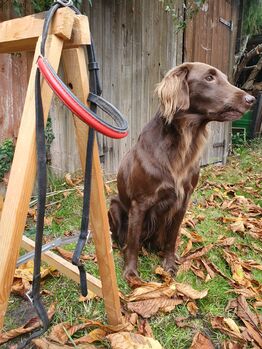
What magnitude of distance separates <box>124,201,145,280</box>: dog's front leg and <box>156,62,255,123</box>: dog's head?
23.1 inches

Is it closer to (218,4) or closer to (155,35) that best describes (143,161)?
(155,35)

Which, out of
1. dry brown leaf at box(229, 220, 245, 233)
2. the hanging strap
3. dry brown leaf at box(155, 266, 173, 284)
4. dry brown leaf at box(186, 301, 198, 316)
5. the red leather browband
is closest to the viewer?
the red leather browband

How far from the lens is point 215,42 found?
208 inches

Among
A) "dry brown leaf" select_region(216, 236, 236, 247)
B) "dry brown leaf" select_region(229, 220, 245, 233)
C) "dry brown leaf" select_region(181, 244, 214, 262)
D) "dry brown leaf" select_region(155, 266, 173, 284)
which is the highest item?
"dry brown leaf" select_region(155, 266, 173, 284)

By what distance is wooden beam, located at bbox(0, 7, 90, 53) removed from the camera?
3.10ft

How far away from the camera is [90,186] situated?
1116 millimetres

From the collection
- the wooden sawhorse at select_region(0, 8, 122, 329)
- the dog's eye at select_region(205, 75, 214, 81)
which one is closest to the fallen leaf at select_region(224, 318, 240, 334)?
the wooden sawhorse at select_region(0, 8, 122, 329)

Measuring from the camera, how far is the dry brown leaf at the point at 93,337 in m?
1.41

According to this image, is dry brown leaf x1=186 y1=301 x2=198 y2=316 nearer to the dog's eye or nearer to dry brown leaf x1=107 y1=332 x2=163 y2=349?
dry brown leaf x1=107 y1=332 x2=163 y2=349

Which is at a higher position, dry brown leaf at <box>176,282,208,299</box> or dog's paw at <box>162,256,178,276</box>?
dry brown leaf at <box>176,282,208,299</box>

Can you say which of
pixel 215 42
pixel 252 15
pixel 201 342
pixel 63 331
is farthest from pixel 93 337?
pixel 252 15

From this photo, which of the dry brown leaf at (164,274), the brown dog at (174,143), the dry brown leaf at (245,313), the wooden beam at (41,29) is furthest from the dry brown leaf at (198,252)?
the wooden beam at (41,29)

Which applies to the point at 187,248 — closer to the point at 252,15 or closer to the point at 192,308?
the point at 192,308

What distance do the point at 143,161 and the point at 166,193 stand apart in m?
0.24
